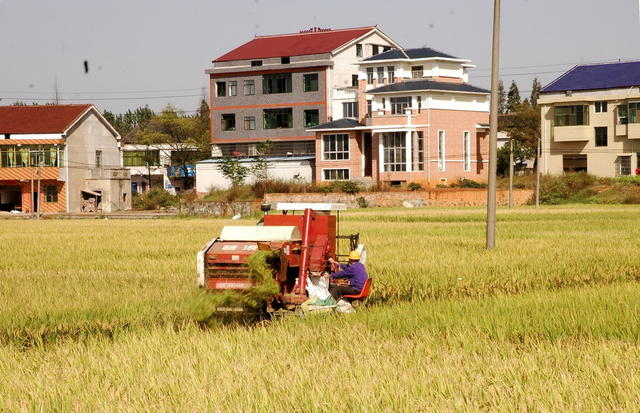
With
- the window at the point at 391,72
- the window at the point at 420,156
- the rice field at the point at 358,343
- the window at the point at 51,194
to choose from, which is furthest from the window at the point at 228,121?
the rice field at the point at 358,343

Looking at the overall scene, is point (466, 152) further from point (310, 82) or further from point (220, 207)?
point (220, 207)

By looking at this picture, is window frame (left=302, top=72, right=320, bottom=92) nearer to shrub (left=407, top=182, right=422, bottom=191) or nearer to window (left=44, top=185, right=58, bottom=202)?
shrub (left=407, top=182, right=422, bottom=191)

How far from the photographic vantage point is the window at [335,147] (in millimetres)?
69062

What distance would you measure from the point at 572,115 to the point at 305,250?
2208 inches

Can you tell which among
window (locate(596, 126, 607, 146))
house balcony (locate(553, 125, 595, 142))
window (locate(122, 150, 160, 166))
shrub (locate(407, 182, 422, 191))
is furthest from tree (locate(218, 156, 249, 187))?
window (locate(596, 126, 607, 146))

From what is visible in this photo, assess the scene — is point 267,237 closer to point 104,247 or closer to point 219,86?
point 104,247

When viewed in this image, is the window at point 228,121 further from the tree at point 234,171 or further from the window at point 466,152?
the window at point 466,152

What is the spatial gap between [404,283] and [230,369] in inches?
328

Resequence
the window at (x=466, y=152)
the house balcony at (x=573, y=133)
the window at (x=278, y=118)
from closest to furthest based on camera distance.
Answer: the house balcony at (x=573, y=133) < the window at (x=466, y=152) < the window at (x=278, y=118)

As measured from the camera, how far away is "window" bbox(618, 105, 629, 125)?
6562cm

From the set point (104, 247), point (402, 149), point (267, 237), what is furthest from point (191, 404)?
point (402, 149)

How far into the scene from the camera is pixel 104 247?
28953 mm

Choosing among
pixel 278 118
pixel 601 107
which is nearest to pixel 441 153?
pixel 601 107

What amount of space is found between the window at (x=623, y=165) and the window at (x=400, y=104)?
14.3m
